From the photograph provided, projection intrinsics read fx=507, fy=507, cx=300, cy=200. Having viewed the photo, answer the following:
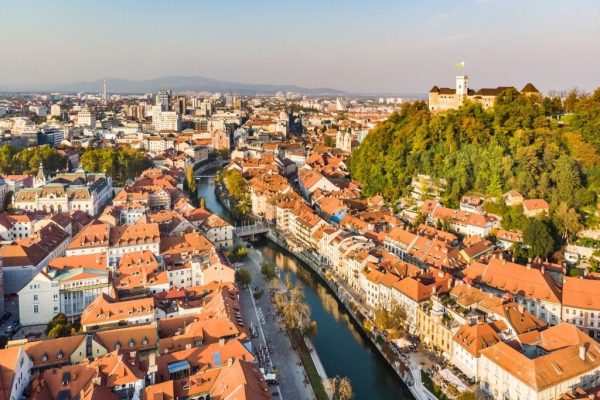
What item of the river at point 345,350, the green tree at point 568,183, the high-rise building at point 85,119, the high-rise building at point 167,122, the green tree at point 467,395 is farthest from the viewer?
the high-rise building at point 167,122

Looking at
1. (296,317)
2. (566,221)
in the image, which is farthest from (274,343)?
(566,221)

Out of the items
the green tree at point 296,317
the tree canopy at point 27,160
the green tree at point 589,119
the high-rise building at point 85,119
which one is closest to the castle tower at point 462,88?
the green tree at point 589,119

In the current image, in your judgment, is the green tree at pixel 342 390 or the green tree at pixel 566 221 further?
the green tree at pixel 566 221

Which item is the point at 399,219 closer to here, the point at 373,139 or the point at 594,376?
the point at 373,139

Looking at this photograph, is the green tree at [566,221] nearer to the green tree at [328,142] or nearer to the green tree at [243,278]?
the green tree at [243,278]

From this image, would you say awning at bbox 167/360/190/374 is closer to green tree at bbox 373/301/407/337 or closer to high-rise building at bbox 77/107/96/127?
green tree at bbox 373/301/407/337

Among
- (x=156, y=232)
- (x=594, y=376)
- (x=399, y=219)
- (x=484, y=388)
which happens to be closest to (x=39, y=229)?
(x=156, y=232)

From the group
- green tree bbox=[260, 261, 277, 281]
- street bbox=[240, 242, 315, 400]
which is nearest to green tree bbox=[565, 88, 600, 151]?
green tree bbox=[260, 261, 277, 281]

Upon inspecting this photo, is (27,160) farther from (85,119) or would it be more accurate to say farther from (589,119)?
(589,119)
